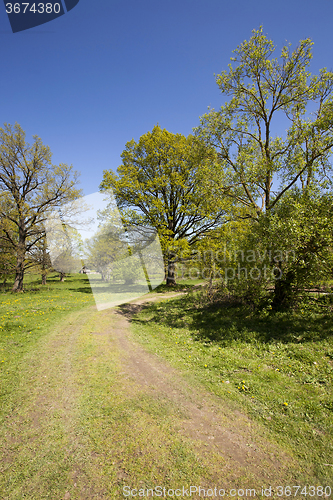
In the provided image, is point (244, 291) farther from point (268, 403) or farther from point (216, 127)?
point (216, 127)

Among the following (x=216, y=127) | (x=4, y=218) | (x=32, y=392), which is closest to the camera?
(x=32, y=392)

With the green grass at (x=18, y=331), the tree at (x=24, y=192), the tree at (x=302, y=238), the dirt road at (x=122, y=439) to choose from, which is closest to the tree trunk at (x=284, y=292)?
the tree at (x=302, y=238)

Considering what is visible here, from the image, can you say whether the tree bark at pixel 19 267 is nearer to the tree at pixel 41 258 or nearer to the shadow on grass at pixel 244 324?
the tree at pixel 41 258

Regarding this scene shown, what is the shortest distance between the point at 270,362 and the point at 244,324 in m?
2.74

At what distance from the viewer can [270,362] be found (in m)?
6.95

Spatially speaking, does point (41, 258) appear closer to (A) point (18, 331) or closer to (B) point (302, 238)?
(A) point (18, 331)

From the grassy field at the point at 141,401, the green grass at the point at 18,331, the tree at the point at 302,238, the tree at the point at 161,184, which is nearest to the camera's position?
the grassy field at the point at 141,401

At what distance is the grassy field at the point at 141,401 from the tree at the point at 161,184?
10.9m

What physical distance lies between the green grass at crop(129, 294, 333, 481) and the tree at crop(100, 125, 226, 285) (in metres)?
9.49

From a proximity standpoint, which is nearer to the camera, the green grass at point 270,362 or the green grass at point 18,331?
the green grass at point 270,362

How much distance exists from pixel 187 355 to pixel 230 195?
8.93 m

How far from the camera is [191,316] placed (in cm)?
1234

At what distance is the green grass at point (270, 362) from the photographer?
4.40m

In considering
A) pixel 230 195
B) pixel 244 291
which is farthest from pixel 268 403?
pixel 230 195
